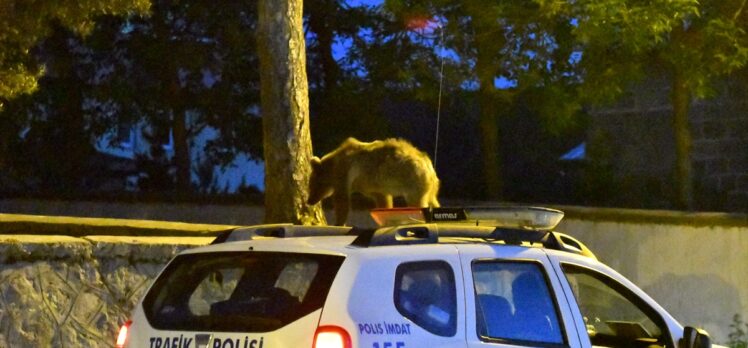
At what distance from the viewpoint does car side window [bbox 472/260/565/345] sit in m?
5.55

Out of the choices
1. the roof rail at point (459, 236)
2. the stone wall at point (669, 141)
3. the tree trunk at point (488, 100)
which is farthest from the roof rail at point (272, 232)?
the stone wall at point (669, 141)

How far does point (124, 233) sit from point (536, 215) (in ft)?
17.4

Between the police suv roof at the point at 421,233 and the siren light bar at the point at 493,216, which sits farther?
the siren light bar at the point at 493,216

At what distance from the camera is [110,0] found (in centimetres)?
1097

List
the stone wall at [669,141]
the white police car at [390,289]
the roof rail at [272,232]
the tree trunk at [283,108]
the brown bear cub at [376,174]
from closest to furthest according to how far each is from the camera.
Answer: the white police car at [390,289], the roof rail at [272,232], the tree trunk at [283,108], the brown bear cub at [376,174], the stone wall at [669,141]

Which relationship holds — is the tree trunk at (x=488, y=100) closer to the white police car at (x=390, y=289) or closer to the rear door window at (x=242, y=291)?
the white police car at (x=390, y=289)

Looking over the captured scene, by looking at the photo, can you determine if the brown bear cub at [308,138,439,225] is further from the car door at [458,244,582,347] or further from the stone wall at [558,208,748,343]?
the car door at [458,244,582,347]

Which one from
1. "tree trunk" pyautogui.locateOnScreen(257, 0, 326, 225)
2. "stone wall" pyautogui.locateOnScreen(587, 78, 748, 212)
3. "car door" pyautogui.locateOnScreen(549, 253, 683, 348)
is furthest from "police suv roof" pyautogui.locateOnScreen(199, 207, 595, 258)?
"stone wall" pyautogui.locateOnScreen(587, 78, 748, 212)

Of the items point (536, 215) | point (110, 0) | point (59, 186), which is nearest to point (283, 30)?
point (110, 0)

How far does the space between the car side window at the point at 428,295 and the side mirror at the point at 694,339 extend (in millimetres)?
1619

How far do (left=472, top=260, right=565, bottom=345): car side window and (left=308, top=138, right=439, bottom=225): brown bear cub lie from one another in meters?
5.26

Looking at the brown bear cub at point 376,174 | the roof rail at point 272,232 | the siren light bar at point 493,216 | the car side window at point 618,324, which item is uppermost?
the brown bear cub at point 376,174

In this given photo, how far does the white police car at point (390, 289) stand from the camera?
16.1ft

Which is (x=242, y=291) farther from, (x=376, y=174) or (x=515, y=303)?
(x=376, y=174)
